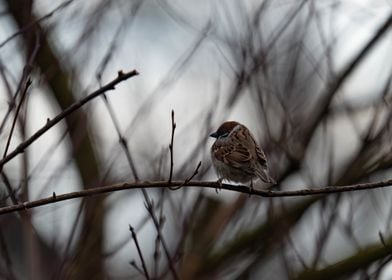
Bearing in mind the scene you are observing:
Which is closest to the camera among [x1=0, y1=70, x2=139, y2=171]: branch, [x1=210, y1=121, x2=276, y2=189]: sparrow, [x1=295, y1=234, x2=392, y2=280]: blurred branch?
[x1=0, y1=70, x2=139, y2=171]: branch

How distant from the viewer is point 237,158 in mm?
4656

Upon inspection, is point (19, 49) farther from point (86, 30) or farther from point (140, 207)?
point (140, 207)

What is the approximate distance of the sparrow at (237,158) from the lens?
180 inches

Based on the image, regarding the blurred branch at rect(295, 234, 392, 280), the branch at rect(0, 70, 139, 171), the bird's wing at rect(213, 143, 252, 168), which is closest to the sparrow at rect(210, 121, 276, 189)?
the bird's wing at rect(213, 143, 252, 168)

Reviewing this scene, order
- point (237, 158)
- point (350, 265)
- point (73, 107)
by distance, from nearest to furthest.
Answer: point (73, 107), point (237, 158), point (350, 265)

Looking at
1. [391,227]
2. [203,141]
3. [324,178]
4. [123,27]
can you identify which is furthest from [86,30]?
[391,227]

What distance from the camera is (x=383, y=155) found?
5.15 meters

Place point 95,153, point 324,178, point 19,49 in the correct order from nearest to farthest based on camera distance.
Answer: point 19,49 < point 324,178 < point 95,153

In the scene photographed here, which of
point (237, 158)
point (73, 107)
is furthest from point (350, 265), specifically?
point (73, 107)

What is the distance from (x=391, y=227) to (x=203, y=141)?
136cm

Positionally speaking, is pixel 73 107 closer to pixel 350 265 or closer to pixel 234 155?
pixel 234 155

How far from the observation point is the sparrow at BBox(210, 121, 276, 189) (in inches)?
180

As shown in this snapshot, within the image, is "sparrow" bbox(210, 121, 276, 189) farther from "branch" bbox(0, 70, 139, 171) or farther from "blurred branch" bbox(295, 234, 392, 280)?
"branch" bbox(0, 70, 139, 171)

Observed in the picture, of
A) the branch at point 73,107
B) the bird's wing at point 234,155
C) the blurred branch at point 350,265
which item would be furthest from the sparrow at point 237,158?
the branch at point 73,107
